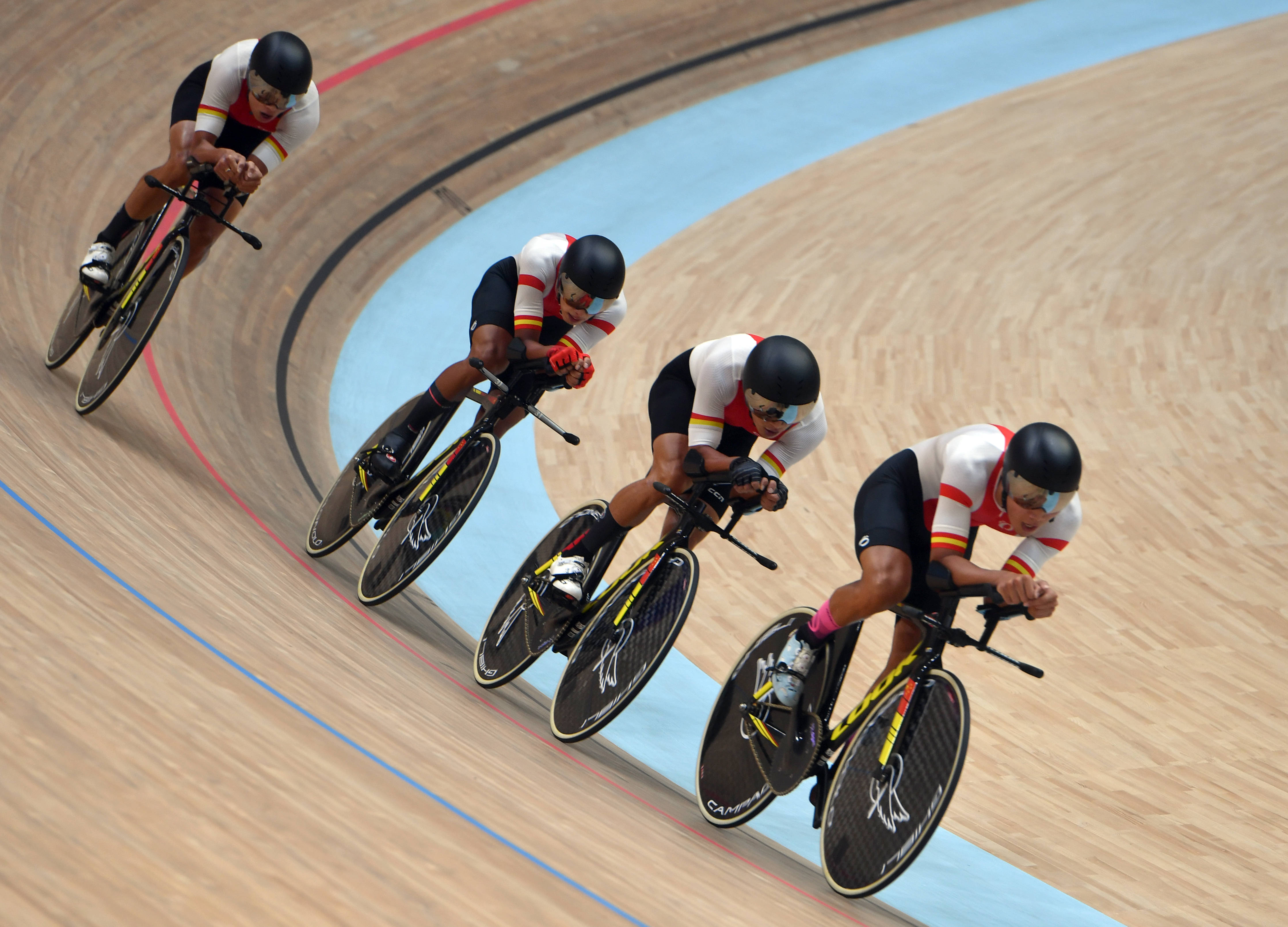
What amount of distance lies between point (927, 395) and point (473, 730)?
3833 mm

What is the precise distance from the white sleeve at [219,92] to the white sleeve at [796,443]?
2209 millimetres

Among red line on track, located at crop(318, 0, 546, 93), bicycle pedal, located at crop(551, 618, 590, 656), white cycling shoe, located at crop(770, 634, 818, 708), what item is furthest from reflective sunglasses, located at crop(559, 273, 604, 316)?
red line on track, located at crop(318, 0, 546, 93)

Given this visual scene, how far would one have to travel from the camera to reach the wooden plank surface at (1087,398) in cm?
393

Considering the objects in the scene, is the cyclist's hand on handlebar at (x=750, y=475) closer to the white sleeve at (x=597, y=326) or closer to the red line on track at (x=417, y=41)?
the white sleeve at (x=597, y=326)

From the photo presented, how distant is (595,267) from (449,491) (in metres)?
Answer: 0.85

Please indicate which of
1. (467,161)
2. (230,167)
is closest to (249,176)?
(230,167)

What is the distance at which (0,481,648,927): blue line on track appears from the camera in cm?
225

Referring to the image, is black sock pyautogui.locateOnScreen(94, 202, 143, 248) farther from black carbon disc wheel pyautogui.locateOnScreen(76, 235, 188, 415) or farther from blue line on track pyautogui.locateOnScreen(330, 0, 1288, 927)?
blue line on track pyautogui.locateOnScreen(330, 0, 1288, 927)

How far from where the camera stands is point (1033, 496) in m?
2.67

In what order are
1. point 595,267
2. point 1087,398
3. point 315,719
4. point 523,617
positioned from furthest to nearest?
point 1087,398 < point 523,617 < point 595,267 < point 315,719

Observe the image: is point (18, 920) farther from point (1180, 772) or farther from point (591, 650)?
point (1180, 772)

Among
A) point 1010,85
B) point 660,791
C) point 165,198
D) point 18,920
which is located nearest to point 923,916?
point 660,791

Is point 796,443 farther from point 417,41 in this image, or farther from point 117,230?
point 417,41

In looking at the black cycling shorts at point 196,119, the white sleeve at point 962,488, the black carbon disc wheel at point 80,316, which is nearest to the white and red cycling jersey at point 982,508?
the white sleeve at point 962,488
